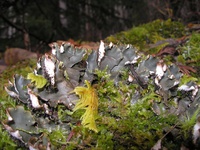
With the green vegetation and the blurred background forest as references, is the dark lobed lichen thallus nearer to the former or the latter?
the green vegetation

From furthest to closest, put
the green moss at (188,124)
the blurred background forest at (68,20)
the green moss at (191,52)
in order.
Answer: the blurred background forest at (68,20), the green moss at (191,52), the green moss at (188,124)

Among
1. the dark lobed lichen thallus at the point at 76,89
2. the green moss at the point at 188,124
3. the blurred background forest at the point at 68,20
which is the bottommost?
the green moss at the point at 188,124

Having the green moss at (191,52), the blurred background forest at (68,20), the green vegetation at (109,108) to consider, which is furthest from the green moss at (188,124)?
the blurred background forest at (68,20)

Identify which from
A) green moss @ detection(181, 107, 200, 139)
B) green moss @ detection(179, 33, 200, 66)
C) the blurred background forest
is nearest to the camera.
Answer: green moss @ detection(181, 107, 200, 139)

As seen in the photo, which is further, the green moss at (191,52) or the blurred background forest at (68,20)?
the blurred background forest at (68,20)

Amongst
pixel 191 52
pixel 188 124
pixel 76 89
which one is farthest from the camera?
pixel 191 52

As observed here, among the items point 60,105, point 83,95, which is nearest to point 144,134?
point 83,95

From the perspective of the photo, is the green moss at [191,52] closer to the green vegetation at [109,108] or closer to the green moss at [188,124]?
the green vegetation at [109,108]

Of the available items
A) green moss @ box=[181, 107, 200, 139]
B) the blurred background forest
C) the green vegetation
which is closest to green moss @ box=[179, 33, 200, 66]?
the green vegetation

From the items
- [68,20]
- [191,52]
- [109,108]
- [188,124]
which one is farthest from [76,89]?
[68,20]

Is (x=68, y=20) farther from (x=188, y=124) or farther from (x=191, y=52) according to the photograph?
(x=188, y=124)

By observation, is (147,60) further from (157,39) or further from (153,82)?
(157,39)

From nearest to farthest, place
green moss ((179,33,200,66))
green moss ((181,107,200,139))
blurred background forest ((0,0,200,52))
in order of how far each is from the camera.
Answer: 1. green moss ((181,107,200,139))
2. green moss ((179,33,200,66))
3. blurred background forest ((0,0,200,52))
